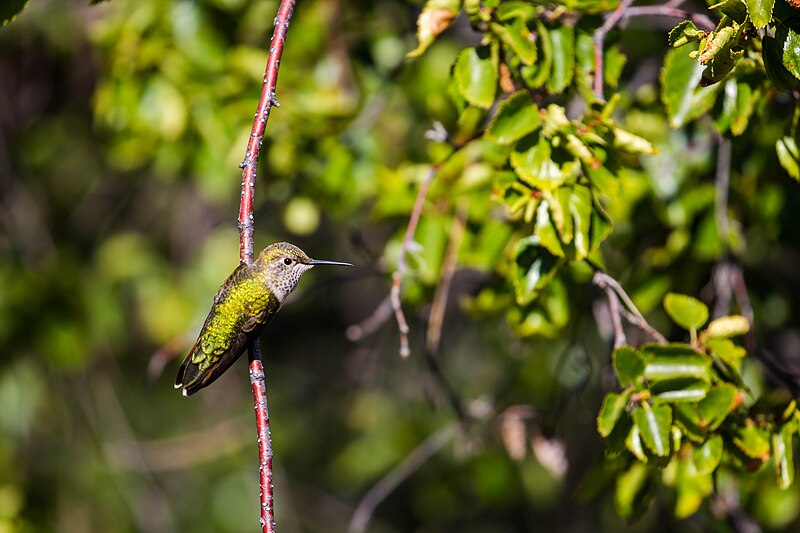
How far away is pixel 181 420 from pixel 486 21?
4.35 m

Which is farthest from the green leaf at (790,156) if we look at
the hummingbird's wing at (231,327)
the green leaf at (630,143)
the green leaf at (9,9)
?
the green leaf at (9,9)

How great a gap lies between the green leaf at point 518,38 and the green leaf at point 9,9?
0.95 metres

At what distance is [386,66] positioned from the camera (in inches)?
127

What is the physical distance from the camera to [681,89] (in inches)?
76.5

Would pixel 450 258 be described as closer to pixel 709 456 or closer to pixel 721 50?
pixel 709 456

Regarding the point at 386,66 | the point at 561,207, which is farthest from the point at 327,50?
the point at 561,207

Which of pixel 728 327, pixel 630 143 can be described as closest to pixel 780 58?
pixel 630 143

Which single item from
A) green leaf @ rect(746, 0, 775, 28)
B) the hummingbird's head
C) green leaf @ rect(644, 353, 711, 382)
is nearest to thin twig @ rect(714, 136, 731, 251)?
green leaf @ rect(644, 353, 711, 382)

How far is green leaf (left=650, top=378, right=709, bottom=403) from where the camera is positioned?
5.68 feet

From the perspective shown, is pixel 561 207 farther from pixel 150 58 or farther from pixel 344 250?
pixel 344 250

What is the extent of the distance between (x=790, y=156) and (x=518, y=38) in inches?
22.9

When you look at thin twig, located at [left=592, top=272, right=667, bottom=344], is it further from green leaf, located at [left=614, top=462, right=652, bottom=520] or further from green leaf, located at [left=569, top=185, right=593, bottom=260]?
green leaf, located at [left=614, top=462, right=652, bottom=520]

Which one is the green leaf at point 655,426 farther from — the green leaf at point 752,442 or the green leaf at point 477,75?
the green leaf at point 477,75

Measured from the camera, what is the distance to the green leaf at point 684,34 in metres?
1.36
